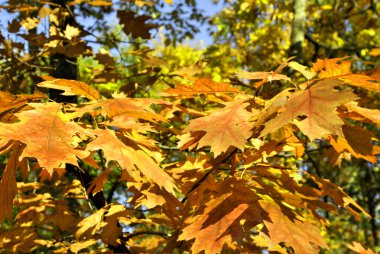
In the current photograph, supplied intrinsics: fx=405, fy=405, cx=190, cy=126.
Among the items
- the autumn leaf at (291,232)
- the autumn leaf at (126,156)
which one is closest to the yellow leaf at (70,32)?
the autumn leaf at (126,156)

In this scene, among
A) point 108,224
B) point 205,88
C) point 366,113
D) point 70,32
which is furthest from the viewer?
point 70,32

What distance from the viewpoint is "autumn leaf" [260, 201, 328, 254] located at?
56.5 inches

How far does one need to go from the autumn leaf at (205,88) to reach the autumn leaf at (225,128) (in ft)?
0.45

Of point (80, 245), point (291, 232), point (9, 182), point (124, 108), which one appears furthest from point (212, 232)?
point (80, 245)

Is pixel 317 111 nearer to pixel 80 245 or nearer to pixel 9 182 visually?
pixel 9 182

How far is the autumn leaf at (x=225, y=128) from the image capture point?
1.30 meters

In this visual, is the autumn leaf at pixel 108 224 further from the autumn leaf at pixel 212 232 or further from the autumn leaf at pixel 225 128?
the autumn leaf at pixel 225 128

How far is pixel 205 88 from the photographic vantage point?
1.61 meters

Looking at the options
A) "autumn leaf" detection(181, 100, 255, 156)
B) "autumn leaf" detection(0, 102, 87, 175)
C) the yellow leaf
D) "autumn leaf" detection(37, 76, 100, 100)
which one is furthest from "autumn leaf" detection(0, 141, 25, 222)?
the yellow leaf

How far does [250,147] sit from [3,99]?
3.41 feet

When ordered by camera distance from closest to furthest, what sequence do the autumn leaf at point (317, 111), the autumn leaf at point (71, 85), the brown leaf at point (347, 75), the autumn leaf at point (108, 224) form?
the autumn leaf at point (317, 111) → the brown leaf at point (347, 75) → the autumn leaf at point (71, 85) → the autumn leaf at point (108, 224)

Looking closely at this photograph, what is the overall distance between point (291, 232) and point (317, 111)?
0.51m

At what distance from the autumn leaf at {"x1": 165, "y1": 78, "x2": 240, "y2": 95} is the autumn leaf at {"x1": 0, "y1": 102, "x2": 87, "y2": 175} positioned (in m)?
0.47

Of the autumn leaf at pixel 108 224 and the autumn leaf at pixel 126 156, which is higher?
the autumn leaf at pixel 126 156
